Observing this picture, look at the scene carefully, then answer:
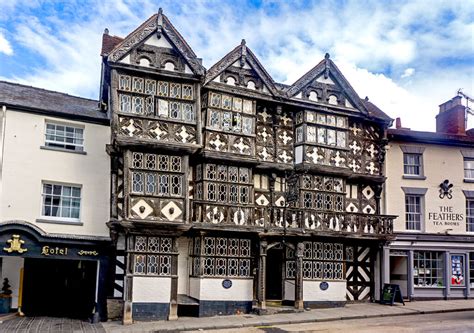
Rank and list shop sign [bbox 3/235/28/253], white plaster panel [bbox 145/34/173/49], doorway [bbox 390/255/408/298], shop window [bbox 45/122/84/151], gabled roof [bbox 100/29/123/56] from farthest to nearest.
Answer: doorway [bbox 390/255/408/298]
gabled roof [bbox 100/29/123/56]
white plaster panel [bbox 145/34/173/49]
shop window [bbox 45/122/84/151]
shop sign [bbox 3/235/28/253]

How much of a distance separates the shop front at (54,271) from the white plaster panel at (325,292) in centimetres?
802

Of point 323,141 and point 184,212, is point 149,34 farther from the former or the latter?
point 323,141

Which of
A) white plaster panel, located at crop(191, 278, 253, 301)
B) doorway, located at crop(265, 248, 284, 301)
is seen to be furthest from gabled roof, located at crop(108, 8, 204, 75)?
doorway, located at crop(265, 248, 284, 301)

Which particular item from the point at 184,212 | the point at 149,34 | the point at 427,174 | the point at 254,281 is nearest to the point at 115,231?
the point at 184,212

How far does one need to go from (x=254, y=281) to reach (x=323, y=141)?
6503 mm

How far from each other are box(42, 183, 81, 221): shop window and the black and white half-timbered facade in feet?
4.76

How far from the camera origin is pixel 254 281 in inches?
828

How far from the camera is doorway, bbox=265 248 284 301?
2250 centimetres

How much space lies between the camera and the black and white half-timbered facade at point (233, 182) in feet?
61.7

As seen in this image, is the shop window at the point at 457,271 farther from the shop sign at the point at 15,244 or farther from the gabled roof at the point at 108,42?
the shop sign at the point at 15,244

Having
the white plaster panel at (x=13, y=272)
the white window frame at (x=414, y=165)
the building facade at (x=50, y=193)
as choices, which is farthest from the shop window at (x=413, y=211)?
the white plaster panel at (x=13, y=272)

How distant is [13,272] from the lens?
2036 cm

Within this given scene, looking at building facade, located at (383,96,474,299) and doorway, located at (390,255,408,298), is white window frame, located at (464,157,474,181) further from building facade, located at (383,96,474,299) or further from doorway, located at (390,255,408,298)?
doorway, located at (390,255,408,298)

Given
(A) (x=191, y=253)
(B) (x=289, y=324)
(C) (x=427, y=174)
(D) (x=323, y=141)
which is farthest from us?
(C) (x=427, y=174)
